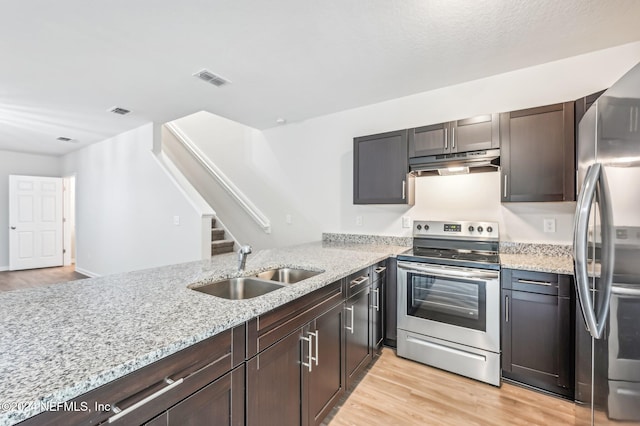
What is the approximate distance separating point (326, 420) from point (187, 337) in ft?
4.42

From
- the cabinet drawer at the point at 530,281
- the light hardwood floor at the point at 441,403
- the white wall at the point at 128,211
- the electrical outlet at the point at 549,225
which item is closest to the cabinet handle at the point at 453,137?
the electrical outlet at the point at 549,225

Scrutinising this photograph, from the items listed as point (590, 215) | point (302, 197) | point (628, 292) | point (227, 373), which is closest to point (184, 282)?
point (227, 373)

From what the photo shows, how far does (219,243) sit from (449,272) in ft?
11.2

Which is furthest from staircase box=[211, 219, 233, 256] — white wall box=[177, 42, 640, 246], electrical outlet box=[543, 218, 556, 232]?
electrical outlet box=[543, 218, 556, 232]

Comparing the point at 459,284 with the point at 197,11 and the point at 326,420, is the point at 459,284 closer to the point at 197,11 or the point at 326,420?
the point at 326,420

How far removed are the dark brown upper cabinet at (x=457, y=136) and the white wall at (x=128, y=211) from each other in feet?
8.97

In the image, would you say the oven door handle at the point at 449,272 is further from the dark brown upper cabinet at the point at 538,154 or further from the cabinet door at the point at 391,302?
the dark brown upper cabinet at the point at 538,154

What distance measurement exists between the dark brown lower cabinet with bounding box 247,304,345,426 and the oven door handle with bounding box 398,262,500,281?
→ 87cm

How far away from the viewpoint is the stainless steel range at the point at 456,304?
2119mm

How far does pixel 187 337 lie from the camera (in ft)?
2.91

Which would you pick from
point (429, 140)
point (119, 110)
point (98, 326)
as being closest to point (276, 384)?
point (98, 326)

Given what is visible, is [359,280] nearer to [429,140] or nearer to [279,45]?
[429,140]

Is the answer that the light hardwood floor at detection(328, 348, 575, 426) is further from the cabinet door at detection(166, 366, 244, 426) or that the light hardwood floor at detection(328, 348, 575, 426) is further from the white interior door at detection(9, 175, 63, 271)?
the white interior door at detection(9, 175, 63, 271)

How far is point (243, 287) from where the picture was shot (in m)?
1.75
